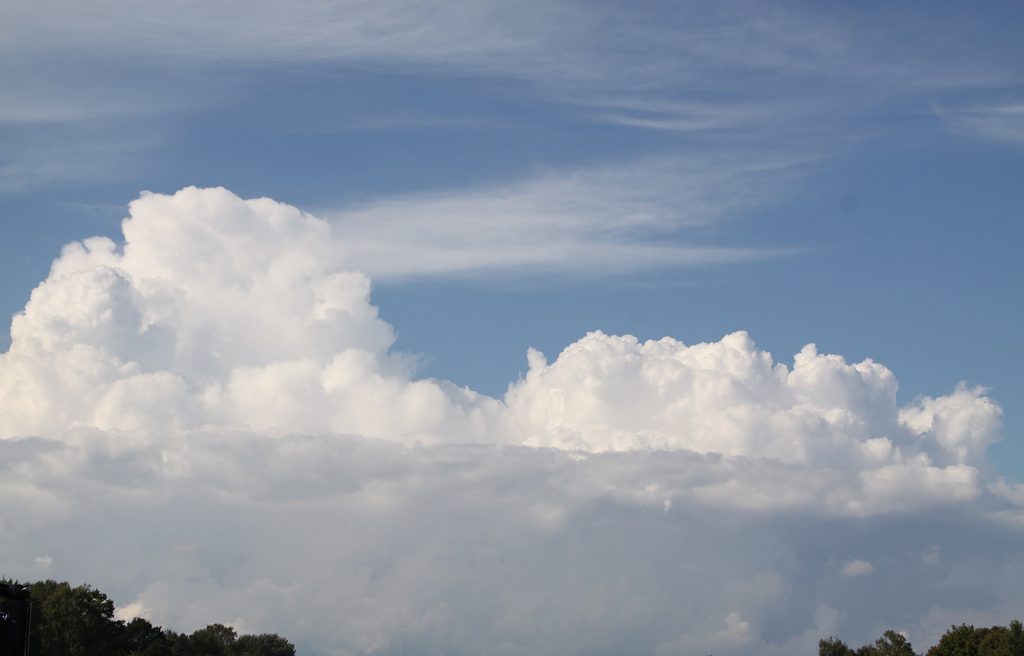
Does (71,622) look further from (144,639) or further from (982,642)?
(982,642)

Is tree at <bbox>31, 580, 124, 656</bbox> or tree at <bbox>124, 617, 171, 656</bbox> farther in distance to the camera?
tree at <bbox>124, 617, 171, 656</bbox>

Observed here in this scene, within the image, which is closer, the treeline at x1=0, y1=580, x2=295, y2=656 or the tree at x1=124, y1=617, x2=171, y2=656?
the treeline at x1=0, y1=580, x2=295, y2=656

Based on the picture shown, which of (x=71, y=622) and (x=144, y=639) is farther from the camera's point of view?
(x=144, y=639)

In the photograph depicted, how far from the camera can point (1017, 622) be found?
160500mm

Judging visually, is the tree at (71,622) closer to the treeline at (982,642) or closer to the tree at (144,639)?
the tree at (144,639)

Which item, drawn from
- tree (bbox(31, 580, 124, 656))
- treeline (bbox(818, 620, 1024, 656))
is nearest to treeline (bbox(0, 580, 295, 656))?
tree (bbox(31, 580, 124, 656))

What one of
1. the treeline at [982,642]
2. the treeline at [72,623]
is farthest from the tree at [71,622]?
the treeline at [982,642]

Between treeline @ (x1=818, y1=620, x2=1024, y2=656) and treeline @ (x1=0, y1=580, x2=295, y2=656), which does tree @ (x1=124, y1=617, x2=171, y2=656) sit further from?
treeline @ (x1=818, y1=620, x2=1024, y2=656)

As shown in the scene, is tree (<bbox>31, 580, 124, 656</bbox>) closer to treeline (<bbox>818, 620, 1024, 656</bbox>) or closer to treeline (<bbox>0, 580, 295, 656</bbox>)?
treeline (<bbox>0, 580, 295, 656</bbox>)

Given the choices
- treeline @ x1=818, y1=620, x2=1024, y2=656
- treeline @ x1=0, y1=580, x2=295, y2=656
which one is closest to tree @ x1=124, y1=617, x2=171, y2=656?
treeline @ x1=0, y1=580, x2=295, y2=656

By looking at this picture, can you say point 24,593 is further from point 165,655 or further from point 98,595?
point 165,655

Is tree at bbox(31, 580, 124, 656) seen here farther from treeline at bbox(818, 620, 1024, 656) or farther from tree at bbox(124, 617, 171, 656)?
treeline at bbox(818, 620, 1024, 656)

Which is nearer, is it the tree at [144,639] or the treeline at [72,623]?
the treeline at [72,623]

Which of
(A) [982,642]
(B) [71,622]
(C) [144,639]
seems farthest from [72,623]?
(A) [982,642]
